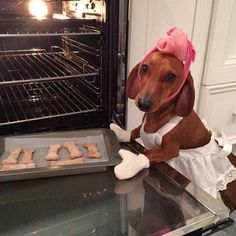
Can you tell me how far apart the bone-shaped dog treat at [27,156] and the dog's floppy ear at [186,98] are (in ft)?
1.39

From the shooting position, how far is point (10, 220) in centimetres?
61

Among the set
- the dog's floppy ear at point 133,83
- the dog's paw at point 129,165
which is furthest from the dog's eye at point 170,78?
the dog's paw at point 129,165

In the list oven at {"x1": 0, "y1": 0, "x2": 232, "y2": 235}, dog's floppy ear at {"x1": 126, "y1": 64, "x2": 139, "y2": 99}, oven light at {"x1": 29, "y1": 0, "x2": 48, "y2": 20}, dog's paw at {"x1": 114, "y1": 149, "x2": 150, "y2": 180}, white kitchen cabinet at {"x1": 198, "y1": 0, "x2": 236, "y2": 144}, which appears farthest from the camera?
white kitchen cabinet at {"x1": 198, "y1": 0, "x2": 236, "y2": 144}

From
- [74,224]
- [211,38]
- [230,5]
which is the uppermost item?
[230,5]

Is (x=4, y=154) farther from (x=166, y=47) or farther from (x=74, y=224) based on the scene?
(x=166, y=47)

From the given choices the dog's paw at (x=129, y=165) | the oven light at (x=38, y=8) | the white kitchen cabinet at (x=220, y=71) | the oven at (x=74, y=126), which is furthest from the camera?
the white kitchen cabinet at (x=220, y=71)

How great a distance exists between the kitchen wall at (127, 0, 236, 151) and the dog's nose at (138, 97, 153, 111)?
0.32 meters

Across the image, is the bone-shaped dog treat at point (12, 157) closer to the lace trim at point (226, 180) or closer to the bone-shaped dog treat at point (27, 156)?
the bone-shaped dog treat at point (27, 156)

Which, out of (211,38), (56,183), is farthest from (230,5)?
(56,183)

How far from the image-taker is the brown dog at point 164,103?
0.74 m

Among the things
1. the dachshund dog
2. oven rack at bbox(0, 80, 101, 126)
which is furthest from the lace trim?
oven rack at bbox(0, 80, 101, 126)

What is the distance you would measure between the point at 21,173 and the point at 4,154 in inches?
5.0

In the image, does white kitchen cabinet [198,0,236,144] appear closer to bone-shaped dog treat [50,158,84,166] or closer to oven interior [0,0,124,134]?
oven interior [0,0,124,134]

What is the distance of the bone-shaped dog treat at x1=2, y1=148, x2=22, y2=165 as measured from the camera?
0.75 metres
